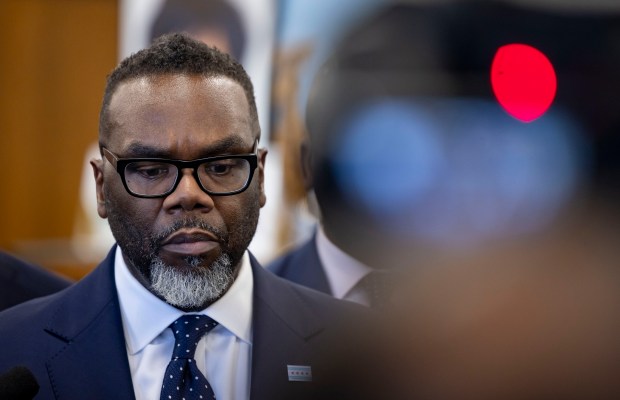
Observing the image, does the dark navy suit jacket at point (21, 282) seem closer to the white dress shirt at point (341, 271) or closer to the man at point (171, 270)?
the man at point (171, 270)

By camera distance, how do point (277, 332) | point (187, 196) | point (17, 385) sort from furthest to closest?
point (277, 332) < point (187, 196) < point (17, 385)

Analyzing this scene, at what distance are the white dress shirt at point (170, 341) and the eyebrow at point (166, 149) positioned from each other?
8.5 inches

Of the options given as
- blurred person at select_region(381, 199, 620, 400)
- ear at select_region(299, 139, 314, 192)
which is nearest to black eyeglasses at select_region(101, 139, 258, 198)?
ear at select_region(299, 139, 314, 192)

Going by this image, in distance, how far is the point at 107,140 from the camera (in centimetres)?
155

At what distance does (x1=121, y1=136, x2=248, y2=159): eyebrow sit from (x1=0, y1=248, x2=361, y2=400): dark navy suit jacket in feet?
0.76

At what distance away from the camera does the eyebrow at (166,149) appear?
148 centimetres

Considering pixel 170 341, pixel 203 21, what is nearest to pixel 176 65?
pixel 170 341

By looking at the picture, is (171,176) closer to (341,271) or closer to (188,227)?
(188,227)

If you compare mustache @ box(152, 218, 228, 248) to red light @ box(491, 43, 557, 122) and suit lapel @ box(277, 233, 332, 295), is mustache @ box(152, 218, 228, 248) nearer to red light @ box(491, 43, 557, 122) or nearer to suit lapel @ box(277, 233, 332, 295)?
suit lapel @ box(277, 233, 332, 295)

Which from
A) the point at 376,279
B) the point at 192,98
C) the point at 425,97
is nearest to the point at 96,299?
the point at 192,98

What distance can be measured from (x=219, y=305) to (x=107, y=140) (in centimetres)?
33

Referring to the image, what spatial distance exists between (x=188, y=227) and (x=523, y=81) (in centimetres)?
58

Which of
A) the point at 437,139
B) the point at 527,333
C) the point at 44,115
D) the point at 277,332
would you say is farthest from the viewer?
the point at 44,115

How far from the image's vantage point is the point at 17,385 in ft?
3.50
